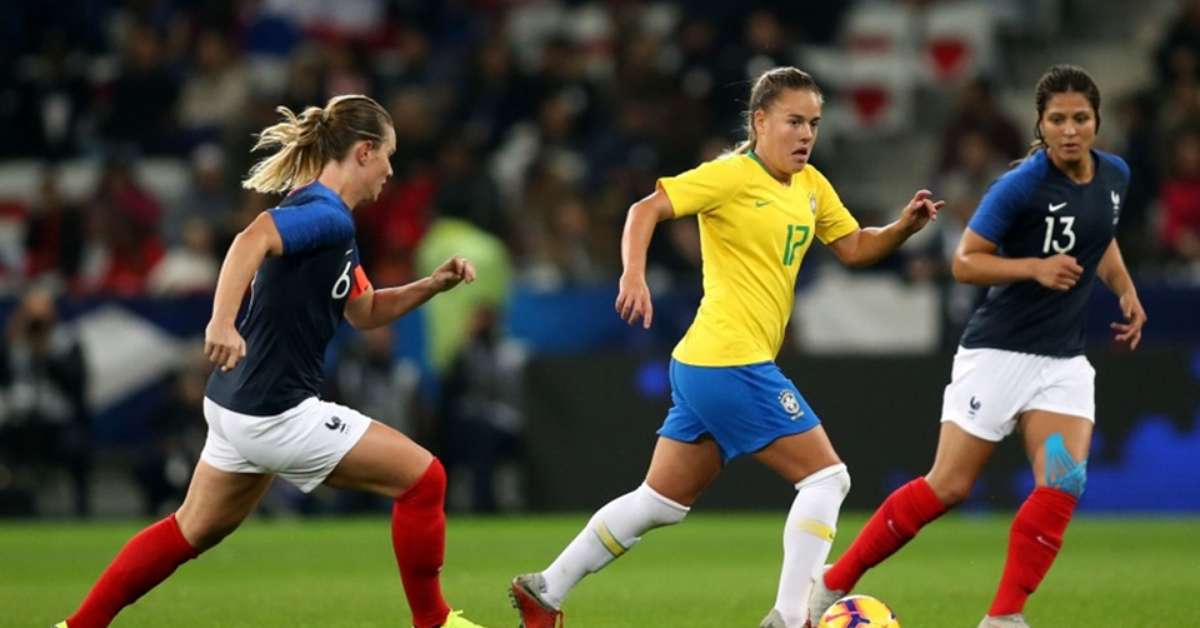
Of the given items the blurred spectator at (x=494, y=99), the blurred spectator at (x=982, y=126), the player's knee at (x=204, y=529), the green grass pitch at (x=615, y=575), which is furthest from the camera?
the blurred spectator at (x=494, y=99)

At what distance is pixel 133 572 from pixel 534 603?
4.93 ft

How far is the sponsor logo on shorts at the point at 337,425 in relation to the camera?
721cm

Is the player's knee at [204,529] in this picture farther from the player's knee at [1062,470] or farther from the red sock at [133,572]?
the player's knee at [1062,470]

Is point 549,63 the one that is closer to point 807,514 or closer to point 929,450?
point 929,450

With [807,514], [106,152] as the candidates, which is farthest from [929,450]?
[106,152]

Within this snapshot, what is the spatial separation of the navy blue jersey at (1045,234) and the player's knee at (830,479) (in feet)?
2.98

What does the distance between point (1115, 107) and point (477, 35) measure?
657 cm

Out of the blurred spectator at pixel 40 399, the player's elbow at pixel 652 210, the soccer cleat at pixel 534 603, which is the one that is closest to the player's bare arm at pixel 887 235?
the player's elbow at pixel 652 210

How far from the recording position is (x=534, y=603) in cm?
772

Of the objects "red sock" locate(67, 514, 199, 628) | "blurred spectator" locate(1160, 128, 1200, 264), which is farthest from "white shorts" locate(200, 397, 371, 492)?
"blurred spectator" locate(1160, 128, 1200, 264)

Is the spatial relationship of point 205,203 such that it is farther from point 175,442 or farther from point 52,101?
point 52,101

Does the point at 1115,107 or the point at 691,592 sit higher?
the point at 1115,107

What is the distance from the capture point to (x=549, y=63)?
1939 cm

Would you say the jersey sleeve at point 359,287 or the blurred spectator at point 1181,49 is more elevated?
the blurred spectator at point 1181,49
